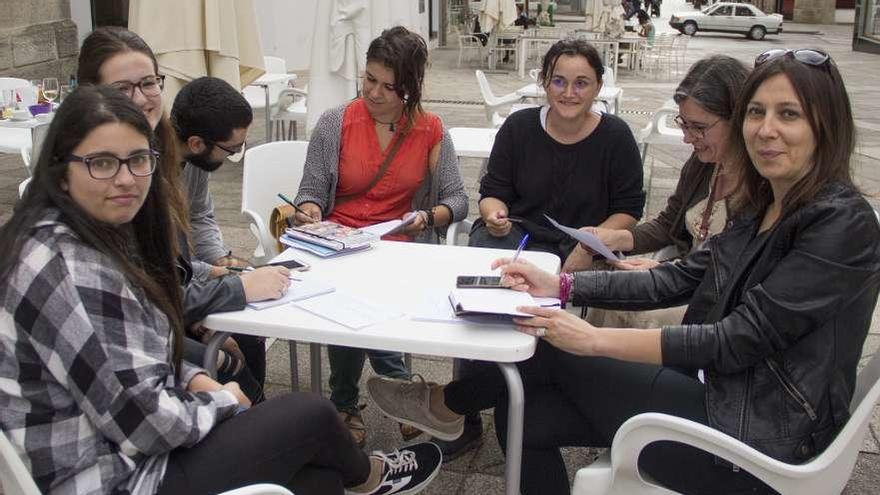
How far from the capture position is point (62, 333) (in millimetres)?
1608

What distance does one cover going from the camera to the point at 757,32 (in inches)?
1112

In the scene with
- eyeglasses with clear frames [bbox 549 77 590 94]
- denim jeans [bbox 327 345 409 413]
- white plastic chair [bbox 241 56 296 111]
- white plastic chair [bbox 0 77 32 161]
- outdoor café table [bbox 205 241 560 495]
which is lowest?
denim jeans [bbox 327 345 409 413]

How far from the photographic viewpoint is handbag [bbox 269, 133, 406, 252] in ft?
10.5

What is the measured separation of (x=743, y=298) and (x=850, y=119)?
1.50 feet

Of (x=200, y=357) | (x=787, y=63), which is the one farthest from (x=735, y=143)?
(x=200, y=357)

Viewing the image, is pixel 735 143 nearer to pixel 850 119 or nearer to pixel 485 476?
pixel 850 119

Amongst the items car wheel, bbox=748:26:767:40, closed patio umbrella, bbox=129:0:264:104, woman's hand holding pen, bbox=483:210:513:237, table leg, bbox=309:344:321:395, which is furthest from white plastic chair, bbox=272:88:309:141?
car wheel, bbox=748:26:767:40

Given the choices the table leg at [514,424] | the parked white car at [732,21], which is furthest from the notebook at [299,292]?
the parked white car at [732,21]

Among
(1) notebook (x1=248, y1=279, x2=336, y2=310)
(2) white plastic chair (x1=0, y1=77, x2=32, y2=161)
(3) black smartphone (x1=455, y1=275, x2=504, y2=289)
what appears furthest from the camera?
(2) white plastic chair (x1=0, y1=77, x2=32, y2=161)

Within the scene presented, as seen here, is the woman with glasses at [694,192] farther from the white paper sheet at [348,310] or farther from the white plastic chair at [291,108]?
the white plastic chair at [291,108]

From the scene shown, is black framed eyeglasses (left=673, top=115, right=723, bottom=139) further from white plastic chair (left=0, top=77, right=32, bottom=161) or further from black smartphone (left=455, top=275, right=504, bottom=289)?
white plastic chair (left=0, top=77, right=32, bottom=161)

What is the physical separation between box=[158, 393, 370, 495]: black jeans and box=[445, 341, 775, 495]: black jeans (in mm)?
501

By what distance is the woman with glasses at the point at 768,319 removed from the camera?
73.6 inches

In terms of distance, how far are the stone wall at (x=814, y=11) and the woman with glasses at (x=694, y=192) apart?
34225mm
